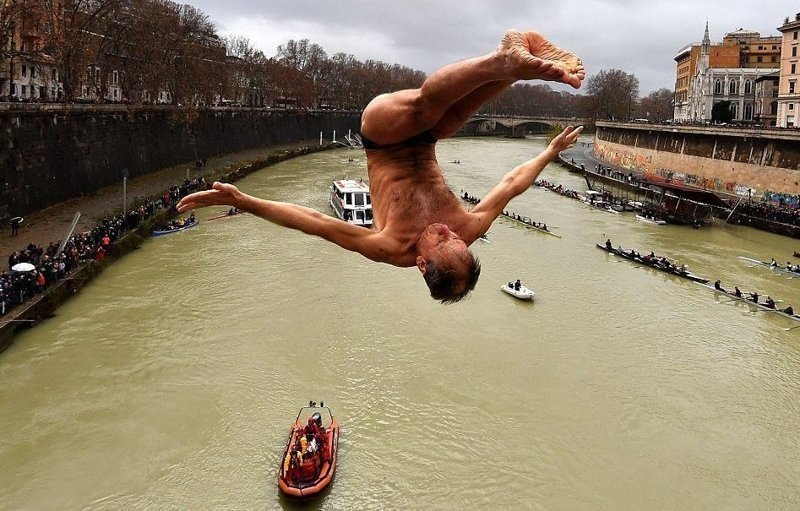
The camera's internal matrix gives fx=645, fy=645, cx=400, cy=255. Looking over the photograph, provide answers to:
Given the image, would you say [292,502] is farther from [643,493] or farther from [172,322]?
[172,322]

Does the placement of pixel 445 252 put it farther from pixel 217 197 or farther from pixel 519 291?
pixel 519 291

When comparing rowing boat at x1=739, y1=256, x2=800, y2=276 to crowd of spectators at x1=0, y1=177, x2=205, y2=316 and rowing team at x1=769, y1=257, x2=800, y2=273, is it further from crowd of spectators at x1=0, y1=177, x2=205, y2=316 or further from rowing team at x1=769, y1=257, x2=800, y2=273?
crowd of spectators at x1=0, y1=177, x2=205, y2=316

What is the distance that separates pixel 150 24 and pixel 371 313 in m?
24.5

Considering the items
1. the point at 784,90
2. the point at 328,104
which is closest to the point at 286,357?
the point at 784,90

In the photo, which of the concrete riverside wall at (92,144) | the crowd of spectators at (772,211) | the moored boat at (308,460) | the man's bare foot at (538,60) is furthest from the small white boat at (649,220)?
the man's bare foot at (538,60)

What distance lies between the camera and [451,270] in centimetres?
212

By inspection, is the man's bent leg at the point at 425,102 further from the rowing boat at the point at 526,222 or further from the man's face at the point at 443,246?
the rowing boat at the point at 526,222

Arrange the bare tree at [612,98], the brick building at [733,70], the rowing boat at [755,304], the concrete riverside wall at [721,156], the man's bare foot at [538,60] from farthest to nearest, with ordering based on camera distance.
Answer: the bare tree at [612,98], the brick building at [733,70], the concrete riverside wall at [721,156], the rowing boat at [755,304], the man's bare foot at [538,60]

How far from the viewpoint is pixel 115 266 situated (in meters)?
18.2

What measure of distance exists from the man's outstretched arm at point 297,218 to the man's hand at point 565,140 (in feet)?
3.93

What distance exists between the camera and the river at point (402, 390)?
912 centimetres

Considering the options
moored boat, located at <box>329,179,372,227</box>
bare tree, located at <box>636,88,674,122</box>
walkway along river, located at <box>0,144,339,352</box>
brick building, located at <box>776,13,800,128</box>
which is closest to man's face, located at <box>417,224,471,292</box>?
walkway along river, located at <box>0,144,339,352</box>

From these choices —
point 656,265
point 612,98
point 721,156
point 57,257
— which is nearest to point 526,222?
point 656,265

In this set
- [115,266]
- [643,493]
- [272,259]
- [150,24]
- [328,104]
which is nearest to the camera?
[643,493]
